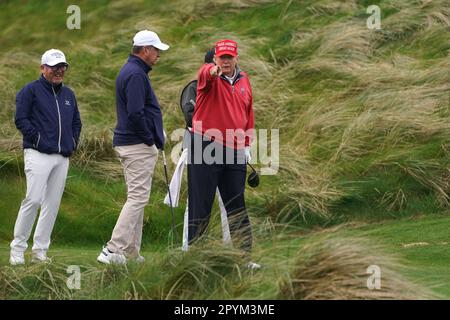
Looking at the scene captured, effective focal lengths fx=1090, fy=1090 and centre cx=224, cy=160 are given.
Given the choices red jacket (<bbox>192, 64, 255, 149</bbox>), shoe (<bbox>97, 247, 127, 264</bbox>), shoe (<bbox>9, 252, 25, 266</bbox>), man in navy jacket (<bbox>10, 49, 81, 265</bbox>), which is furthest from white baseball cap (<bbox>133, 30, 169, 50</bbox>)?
shoe (<bbox>9, 252, 25, 266</bbox>)

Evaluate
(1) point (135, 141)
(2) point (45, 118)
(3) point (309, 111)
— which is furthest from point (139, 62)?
(3) point (309, 111)

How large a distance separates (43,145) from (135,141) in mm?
883

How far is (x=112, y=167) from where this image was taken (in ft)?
44.2

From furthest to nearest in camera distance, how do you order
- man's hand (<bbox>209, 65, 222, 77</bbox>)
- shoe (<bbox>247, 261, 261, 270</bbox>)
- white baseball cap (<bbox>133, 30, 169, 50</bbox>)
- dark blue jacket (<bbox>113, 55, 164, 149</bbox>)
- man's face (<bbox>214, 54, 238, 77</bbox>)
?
white baseball cap (<bbox>133, 30, 169, 50</bbox>) → dark blue jacket (<bbox>113, 55, 164, 149</bbox>) → man's face (<bbox>214, 54, 238, 77</bbox>) → man's hand (<bbox>209, 65, 222, 77</bbox>) → shoe (<bbox>247, 261, 261, 270</bbox>)

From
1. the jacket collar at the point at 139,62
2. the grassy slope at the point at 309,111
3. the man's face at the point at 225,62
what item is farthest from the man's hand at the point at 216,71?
the grassy slope at the point at 309,111

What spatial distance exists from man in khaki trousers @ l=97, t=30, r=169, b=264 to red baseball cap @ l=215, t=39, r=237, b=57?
2.14 feet

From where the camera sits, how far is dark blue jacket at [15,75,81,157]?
9805 mm

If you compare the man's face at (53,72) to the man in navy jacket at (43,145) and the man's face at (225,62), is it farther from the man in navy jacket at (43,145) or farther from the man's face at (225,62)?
the man's face at (225,62)

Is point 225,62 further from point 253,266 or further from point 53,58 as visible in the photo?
point 253,266

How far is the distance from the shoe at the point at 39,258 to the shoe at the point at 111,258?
0.47m

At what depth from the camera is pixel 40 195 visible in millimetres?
9867

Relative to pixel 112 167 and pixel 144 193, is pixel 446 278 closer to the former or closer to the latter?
pixel 144 193

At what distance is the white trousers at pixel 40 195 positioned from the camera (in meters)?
9.82

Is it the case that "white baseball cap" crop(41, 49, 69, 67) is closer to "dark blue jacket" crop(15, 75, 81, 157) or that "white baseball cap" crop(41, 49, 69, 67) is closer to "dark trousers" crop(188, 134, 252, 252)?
"dark blue jacket" crop(15, 75, 81, 157)
